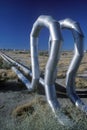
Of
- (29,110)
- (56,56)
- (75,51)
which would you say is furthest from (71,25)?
(29,110)

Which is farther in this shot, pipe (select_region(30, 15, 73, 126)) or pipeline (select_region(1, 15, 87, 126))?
pipeline (select_region(1, 15, 87, 126))

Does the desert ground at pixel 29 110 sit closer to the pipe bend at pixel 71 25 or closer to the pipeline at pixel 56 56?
the pipeline at pixel 56 56

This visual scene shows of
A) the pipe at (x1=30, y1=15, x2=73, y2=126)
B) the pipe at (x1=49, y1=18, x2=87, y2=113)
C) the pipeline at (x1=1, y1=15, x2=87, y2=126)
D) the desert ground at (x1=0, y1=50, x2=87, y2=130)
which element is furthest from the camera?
the pipe at (x1=49, y1=18, x2=87, y2=113)

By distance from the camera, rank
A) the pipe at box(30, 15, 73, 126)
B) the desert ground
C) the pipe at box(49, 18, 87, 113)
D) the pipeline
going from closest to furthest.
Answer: the desert ground → the pipe at box(30, 15, 73, 126) → the pipeline → the pipe at box(49, 18, 87, 113)

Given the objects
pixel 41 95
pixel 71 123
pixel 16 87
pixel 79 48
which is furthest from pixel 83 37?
pixel 16 87

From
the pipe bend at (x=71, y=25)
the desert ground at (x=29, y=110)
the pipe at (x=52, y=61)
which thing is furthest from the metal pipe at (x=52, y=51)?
the pipe bend at (x=71, y=25)

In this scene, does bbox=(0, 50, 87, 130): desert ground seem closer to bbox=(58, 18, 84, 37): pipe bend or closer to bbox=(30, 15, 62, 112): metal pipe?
bbox=(30, 15, 62, 112): metal pipe

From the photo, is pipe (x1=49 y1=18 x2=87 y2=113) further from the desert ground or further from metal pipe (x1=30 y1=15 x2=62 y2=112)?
metal pipe (x1=30 y1=15 x2=62 y2=112)

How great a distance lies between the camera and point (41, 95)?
16.9m

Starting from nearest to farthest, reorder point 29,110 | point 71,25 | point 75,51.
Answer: point 75,51 < point 71,25 < point 29,110

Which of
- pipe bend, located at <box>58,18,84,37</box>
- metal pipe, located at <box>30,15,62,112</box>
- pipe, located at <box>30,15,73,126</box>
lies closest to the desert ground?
pipe, located at <box>30,15,73,126</box>

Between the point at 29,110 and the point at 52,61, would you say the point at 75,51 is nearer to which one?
the point at 52,61

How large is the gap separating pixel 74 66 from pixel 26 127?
3218mm

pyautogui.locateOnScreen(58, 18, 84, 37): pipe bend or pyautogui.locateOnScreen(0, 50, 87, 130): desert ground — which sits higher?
pyautogui.locateOnScreen(58, 18, 84, 37): pipe bend
